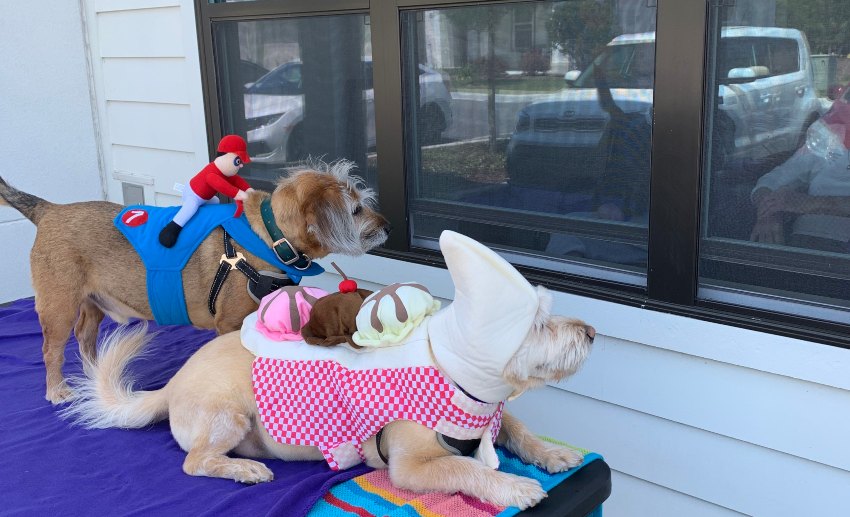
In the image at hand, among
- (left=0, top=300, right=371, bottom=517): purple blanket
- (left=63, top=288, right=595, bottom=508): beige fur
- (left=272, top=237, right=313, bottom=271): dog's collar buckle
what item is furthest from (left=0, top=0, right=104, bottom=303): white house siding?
(left=272, top=237, right=313, bottom=271): dog's collar buckle

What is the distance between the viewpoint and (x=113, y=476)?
245 centimetres

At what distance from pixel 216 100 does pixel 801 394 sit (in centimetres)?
326

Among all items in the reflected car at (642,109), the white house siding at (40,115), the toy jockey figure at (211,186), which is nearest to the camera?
the reflected car at (642,109)

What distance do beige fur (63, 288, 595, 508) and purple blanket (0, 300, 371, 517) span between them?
0.05 meters

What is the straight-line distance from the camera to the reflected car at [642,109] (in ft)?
7.64

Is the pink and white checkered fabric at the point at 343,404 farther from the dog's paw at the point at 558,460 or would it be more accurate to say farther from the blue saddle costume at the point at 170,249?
the blue saddle costume at the point at 170,249

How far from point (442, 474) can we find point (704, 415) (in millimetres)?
1131

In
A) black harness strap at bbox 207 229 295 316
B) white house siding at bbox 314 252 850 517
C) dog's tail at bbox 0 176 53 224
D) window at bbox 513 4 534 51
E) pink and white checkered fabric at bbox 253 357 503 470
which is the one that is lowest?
white house siding at bbox 314 252 850 517

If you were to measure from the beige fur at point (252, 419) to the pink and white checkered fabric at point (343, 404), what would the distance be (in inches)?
1.9

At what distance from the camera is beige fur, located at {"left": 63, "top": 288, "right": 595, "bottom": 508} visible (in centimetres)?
195

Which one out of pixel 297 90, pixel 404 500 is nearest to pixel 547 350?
pixel 404 500

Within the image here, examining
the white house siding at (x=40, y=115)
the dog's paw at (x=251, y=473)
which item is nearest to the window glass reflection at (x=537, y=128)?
the dog's paw at (x=251, y=473)

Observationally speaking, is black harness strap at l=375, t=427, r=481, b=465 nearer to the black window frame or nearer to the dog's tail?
the black window frame

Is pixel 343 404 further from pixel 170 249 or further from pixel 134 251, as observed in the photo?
pixel 134 251
